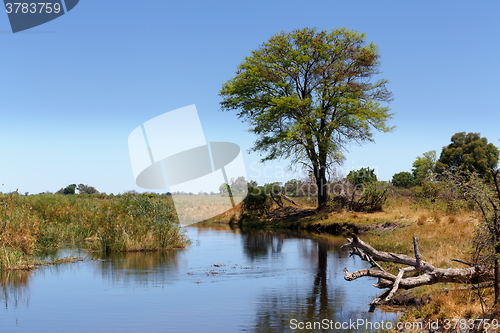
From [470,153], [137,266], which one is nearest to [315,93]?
[137,266]

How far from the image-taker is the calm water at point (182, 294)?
30.7ft

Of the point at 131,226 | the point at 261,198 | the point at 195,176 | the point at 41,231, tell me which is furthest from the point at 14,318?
the point at 261,198

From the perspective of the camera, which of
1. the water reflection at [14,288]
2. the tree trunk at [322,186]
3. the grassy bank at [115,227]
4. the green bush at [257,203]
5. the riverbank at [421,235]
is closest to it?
the riverbank at [421,235]

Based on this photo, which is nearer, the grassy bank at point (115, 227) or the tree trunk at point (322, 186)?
the grassy bank at point (115, 227)

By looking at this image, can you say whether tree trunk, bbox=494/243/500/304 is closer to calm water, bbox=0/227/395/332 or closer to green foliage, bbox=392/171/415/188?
calm water, bbox=0/227/395/332

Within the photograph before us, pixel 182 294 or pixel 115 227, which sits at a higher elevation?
pixel 115 227

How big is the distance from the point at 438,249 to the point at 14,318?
12546mm

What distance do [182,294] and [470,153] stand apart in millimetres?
59330

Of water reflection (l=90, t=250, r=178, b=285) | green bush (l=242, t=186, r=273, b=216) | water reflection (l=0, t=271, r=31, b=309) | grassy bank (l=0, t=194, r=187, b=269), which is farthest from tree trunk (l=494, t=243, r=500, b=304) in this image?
green bush (l=242, t=186, r=273, b=216)

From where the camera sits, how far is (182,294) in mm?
11797

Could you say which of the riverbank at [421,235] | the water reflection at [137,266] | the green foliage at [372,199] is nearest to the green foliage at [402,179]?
the riverbank at [421,235]

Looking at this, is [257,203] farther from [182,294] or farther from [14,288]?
[14,288]

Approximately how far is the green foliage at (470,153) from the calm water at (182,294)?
49515mm

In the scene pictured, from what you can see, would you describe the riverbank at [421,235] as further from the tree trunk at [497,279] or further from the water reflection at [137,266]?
the water reflection at [137,266]
